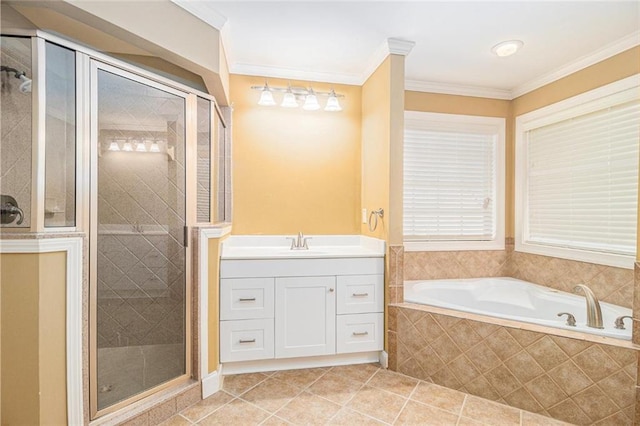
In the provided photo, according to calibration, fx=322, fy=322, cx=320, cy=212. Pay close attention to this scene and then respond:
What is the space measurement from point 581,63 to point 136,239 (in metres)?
3.50

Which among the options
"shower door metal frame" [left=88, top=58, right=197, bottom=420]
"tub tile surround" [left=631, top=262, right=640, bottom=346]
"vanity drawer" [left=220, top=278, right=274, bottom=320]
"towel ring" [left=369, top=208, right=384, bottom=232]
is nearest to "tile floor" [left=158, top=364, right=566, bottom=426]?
"shower door metal frame" [left=88, top=58, right=197, bottom=420]

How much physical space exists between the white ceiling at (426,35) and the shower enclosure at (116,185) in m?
0.67

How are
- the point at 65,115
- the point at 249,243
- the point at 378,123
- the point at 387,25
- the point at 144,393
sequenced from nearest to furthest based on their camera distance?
the point at 65,115 < the point at 144,393 < the point at 387,25 < the point at 378,123 < the point at 249,243

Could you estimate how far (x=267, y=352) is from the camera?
2.33 m

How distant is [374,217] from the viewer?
269cm

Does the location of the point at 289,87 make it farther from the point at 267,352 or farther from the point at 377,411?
the point at 377,411

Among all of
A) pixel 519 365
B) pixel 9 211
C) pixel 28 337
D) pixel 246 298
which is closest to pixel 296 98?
pixel 246 298

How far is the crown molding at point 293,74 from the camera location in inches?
110

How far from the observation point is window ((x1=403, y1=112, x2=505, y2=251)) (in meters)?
3.07

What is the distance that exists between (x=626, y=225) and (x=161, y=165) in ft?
10.5

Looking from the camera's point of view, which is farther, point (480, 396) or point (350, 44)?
point (350, 44)

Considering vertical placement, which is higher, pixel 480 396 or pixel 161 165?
pixel 161 165

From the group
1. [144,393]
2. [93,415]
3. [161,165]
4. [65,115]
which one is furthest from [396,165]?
[93,415]

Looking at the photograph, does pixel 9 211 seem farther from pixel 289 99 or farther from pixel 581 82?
pixel 581 82
